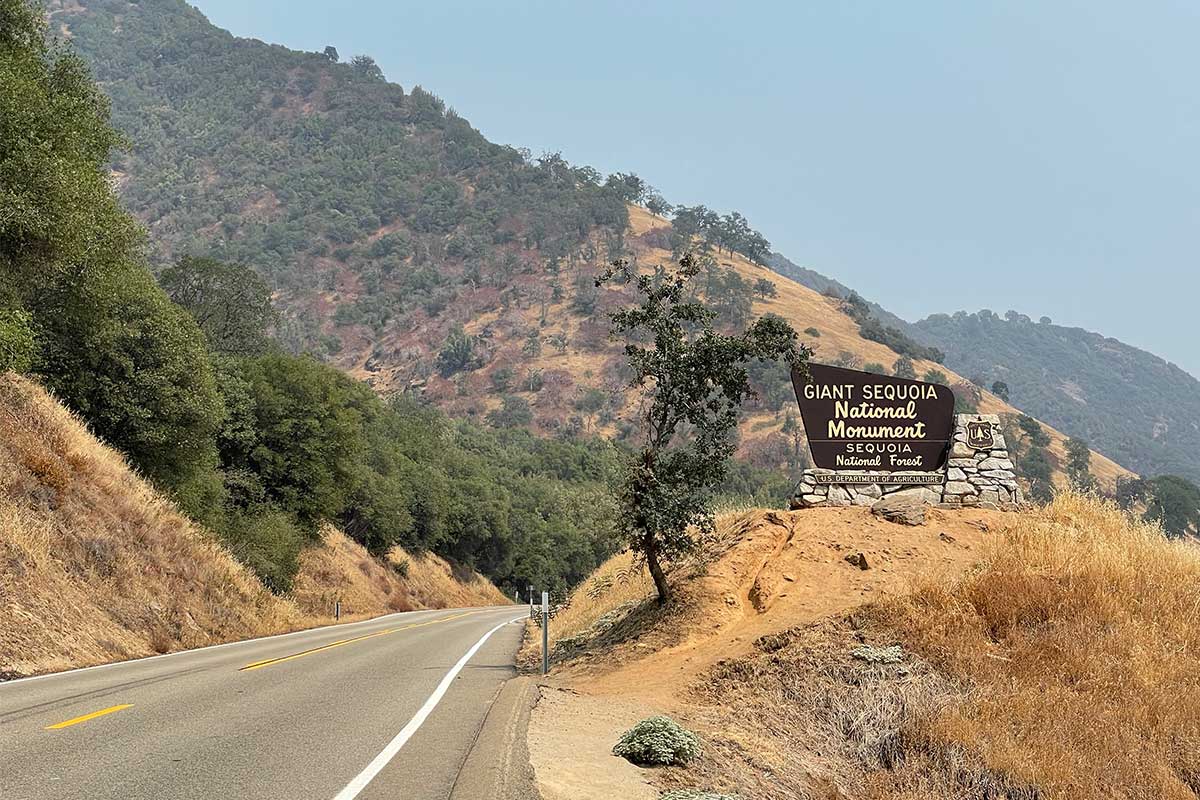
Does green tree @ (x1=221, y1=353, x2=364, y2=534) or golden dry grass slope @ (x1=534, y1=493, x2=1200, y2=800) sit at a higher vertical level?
golden dry grass slope @ (x1=534, y1=493, x2=1200, y2=800)

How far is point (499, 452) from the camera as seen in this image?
113375mm

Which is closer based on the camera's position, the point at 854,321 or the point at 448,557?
the point at 448,557

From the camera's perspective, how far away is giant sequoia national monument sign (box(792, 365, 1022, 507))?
1789cm

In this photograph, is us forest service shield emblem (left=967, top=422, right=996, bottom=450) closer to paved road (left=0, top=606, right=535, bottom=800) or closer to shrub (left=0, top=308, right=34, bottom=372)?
paved road (left=0, top=606, right=535, bottom=800)

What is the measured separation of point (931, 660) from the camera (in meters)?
12.6

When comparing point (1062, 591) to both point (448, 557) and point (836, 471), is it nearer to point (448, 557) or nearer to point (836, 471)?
point (836, 471)

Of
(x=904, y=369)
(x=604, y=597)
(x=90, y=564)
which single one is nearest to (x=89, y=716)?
(x=90, y=564)

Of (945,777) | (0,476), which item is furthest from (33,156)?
(945,777)

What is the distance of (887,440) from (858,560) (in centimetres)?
325

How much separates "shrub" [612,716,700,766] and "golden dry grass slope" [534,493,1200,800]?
0.29 m

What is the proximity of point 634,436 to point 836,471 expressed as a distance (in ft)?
365

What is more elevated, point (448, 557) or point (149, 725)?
point (149, 725)

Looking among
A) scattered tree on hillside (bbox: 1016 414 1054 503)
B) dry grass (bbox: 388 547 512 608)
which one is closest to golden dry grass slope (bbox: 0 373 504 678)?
dry grass (bbox: 388 547 512 608)

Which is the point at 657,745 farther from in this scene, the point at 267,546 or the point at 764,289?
the point at 764,289
